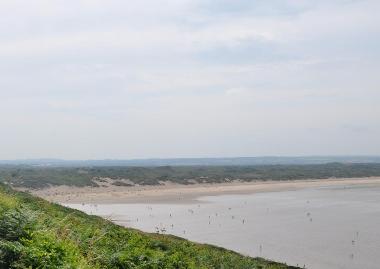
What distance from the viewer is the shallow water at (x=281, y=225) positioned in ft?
106

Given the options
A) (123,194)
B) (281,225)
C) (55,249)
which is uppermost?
(55,249)

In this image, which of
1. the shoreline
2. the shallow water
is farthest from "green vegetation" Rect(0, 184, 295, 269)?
the shoreline

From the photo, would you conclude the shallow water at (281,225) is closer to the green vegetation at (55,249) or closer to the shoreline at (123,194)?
the shoreline at (123,194)

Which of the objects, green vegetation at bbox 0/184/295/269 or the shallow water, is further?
the shallow water

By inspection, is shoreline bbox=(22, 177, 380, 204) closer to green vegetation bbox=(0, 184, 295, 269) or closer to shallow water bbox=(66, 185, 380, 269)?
shallow water bbox=(66, 185, 380, 269)

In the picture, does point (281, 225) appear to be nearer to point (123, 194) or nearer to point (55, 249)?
point (55, 249)

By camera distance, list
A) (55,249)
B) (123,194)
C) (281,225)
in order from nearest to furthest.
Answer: (55,249) < (281,225) < (123,194)

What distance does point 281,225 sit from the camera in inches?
1789

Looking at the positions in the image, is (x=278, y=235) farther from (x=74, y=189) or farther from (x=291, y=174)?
(x=291, y=174)

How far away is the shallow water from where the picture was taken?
32.3 metres

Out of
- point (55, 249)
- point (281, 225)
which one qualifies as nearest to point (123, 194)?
point (281, 225)

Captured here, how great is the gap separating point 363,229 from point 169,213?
2139 centimetres

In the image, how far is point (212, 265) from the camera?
1947cm

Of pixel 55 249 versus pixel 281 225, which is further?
pixel 281 225
